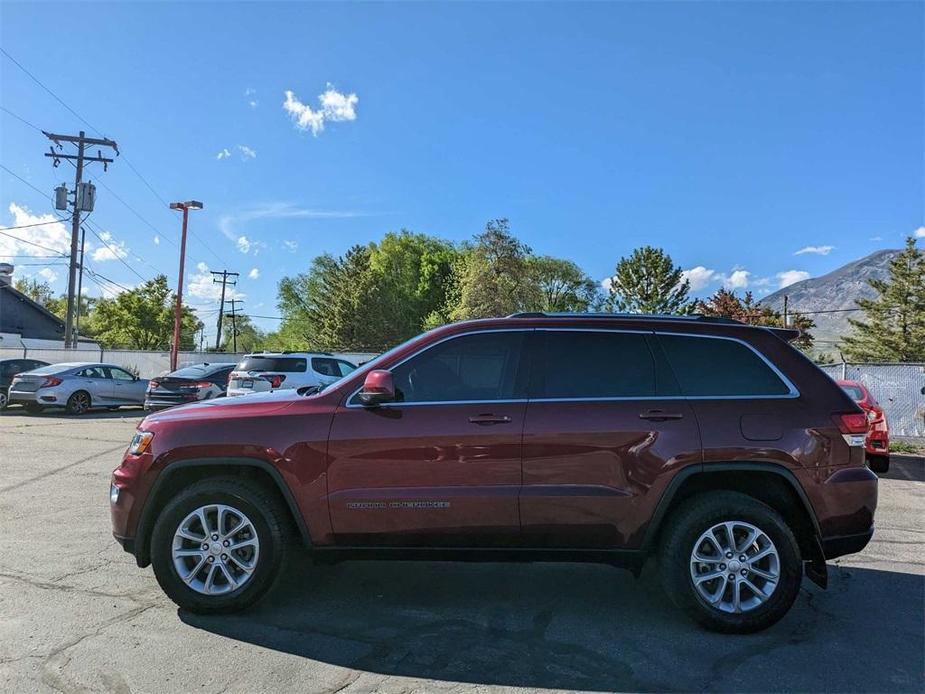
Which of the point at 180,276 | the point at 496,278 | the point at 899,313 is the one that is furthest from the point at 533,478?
the point at 899,313

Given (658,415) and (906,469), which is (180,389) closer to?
(658,415)

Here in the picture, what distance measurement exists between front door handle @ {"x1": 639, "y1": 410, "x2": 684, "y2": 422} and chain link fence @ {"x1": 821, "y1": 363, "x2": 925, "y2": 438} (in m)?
11.2

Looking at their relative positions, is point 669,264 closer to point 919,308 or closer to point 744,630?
point 919,308

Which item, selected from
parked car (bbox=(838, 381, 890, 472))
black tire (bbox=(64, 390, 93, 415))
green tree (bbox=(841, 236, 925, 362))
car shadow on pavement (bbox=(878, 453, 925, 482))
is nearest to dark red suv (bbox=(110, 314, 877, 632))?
parked car (bbox=(838, 381, 890, 472))

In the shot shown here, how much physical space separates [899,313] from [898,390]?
158ft

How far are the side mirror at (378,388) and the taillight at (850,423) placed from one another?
2.77 metres

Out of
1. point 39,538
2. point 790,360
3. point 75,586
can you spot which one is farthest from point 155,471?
point 790,360

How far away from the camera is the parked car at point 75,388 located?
54.4ft

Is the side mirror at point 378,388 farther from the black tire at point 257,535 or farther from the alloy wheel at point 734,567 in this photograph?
the alloy wheel at point 734,567

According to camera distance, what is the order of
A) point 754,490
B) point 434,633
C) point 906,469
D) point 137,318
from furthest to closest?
point 137,318 < point 906,469 < point 754,490 < point 434,633

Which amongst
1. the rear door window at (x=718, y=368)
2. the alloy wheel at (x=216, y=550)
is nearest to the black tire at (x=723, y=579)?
the rear door window at (x=718, y=368)

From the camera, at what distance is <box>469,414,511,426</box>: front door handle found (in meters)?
3.83

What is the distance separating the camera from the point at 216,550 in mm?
3916

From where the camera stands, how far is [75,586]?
14.3ft
